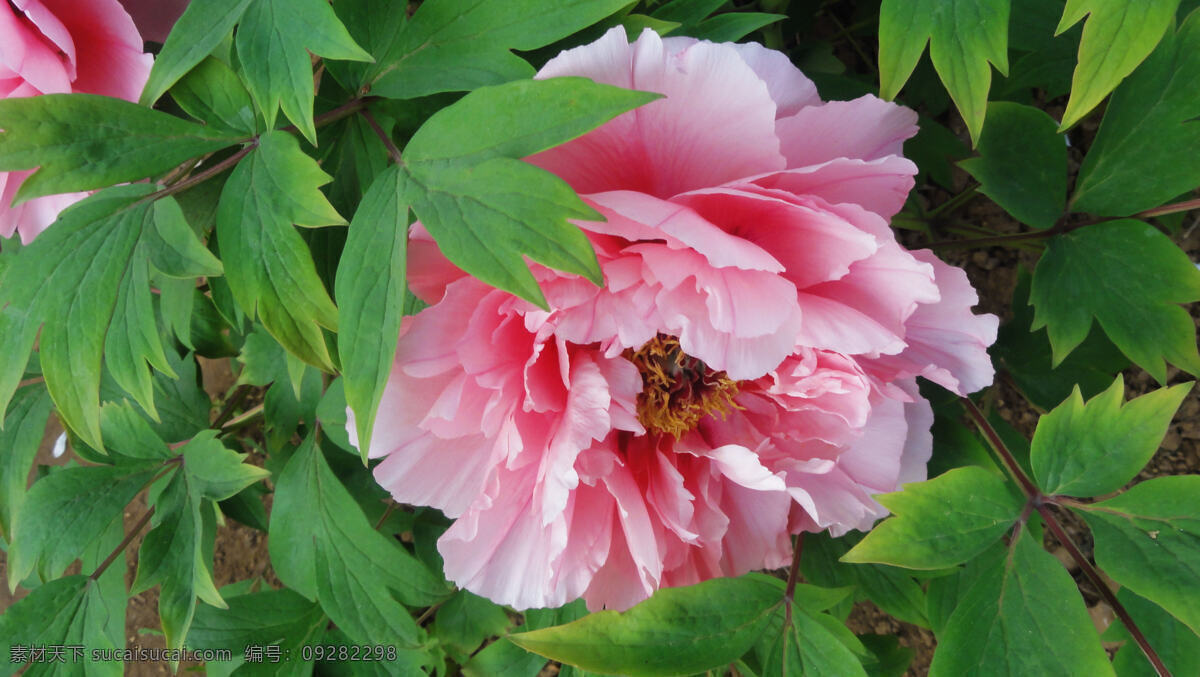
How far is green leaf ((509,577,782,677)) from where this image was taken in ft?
1.81

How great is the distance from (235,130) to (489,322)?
228mm

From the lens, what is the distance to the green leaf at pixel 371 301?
1.45 ft

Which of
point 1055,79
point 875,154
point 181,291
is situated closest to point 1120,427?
point 875,154

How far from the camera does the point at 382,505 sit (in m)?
1.12

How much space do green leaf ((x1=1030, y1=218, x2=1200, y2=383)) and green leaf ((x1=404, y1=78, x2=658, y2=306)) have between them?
50 centimetres

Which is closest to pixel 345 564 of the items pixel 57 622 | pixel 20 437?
pixel 57 622

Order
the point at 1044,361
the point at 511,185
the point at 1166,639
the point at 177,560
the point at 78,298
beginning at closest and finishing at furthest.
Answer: the point at 511,185 < the point at 78,298 < the point at 1166,639 < the point at 177,560 < the point at 1044,361

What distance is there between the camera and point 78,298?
0.53m

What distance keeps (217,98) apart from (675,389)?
383mm

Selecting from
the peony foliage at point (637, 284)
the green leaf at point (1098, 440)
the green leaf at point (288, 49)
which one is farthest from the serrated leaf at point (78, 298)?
the green leaf at point (1098, 440)

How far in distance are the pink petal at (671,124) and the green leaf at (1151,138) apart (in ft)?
1.37

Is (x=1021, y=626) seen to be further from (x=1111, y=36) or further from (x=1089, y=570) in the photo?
(x=1111, y=36)

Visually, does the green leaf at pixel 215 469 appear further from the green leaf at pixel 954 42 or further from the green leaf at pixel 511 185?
the green leaf at pixel 954 42

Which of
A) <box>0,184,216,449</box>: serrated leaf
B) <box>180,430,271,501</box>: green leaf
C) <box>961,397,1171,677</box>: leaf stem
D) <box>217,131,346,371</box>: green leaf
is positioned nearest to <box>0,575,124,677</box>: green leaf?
<box>180,430,271,501</box>: green leaf
